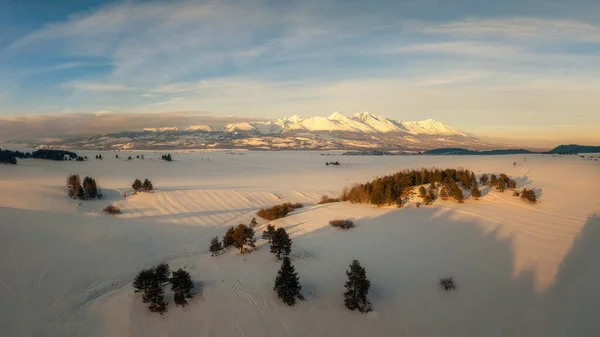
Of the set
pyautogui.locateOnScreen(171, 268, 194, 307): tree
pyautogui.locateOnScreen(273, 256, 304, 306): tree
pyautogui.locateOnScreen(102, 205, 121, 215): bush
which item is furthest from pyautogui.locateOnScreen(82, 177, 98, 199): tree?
pyautogui.locateOnScreen(273, 256, 304, 306): tree

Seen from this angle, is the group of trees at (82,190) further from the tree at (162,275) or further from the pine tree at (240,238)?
the tree at (162,275)

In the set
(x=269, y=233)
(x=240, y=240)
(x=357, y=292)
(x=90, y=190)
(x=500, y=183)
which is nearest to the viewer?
(x=357, y=292)

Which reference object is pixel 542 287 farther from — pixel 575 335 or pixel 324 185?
pixel 324 185

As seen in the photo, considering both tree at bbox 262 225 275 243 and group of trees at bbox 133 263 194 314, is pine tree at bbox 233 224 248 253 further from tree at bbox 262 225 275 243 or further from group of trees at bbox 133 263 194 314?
group of trees at bbox 133 263 194 314

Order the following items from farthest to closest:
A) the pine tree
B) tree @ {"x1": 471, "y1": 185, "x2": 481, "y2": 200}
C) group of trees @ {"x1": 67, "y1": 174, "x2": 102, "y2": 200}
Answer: group of trees @ {"x1": 67, "y1": 174, "x2": 102, "y2": 200} → tree @ {"x1": 471, "y1": 185, "x2": 481, "y2": 200} → the pine tree

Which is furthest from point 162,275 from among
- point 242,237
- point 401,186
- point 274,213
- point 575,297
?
point 401,186

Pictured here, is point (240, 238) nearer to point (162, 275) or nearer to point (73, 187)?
point (162, 275)
